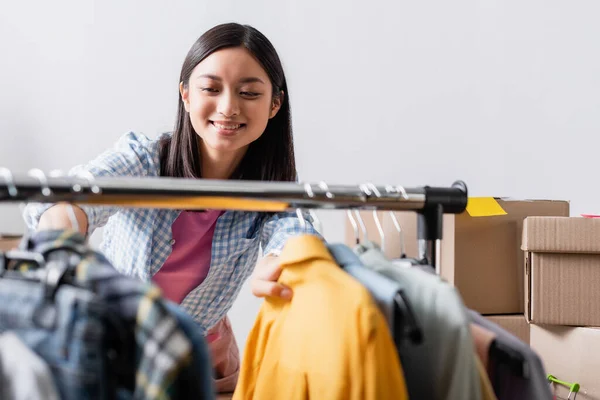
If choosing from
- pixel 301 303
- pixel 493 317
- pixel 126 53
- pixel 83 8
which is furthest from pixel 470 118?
Answer: pixel 301 303

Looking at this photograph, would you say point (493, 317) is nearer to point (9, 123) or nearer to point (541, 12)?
point (541, 12)

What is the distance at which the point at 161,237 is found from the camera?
128cm

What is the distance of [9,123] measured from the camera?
206 centimetres

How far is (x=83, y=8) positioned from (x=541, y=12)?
1.53 meters

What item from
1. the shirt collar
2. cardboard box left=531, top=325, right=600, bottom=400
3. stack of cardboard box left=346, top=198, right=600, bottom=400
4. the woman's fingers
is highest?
the shirt collar

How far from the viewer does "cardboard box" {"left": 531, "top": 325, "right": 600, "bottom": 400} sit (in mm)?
1299

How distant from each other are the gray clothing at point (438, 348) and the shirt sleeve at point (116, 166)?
20.1 inches

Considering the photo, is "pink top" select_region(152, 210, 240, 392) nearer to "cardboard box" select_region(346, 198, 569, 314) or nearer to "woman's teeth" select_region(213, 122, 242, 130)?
"woman's teeth" select_region(213, 122, 242, 130)

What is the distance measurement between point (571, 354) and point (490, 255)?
260 millimetres

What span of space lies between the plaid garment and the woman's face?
2.23 ft

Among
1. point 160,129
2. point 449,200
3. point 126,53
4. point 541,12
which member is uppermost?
point 541,12

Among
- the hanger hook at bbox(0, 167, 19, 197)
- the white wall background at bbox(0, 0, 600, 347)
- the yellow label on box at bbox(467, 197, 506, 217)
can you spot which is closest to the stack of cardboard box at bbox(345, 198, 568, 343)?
the yellow label on box at bbox(467, 197, 506, 217)

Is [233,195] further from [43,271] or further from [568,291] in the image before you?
[568,291]

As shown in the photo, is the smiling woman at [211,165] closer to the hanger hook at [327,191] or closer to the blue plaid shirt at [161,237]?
the blue plaid shirt at [161,237]
